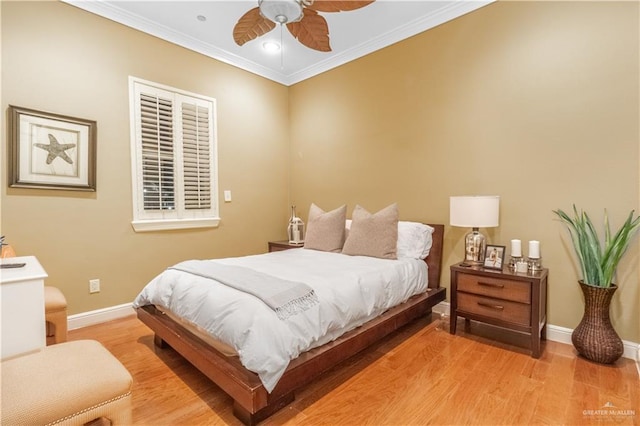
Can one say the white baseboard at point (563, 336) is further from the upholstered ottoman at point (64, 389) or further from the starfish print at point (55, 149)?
the starfish print at point (55, 149)

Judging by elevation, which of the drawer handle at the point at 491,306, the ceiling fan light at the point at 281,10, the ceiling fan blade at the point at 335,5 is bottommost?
the drawer handle at the point at 491,306

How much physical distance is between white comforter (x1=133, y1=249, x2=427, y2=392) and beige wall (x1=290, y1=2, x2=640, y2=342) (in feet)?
3.16

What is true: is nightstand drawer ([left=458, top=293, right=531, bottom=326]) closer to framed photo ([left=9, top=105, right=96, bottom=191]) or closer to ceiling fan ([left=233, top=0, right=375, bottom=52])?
ceiling fan ([left=233, top=0, right=375, bottom=52])

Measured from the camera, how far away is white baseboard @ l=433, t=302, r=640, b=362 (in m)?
2.19

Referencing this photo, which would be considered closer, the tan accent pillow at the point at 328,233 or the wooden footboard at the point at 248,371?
the wooden footboard at the point at 248,371

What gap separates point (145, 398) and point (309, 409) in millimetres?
958

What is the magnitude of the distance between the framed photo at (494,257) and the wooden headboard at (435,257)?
464mm

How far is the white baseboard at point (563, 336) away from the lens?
219 cm

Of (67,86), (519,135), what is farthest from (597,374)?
(67,86)

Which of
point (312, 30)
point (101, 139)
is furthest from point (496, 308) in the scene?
point (101, 139)

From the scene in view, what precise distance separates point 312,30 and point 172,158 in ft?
6.73

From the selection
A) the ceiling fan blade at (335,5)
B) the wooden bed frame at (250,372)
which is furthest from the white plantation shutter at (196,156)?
the ceiling fan blade at (335,5)

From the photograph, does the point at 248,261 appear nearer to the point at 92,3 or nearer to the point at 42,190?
the point at 42,190

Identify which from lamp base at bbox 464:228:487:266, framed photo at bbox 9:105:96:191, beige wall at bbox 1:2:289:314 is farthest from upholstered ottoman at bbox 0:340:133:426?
lamp base at bbox 464:228:487:266
